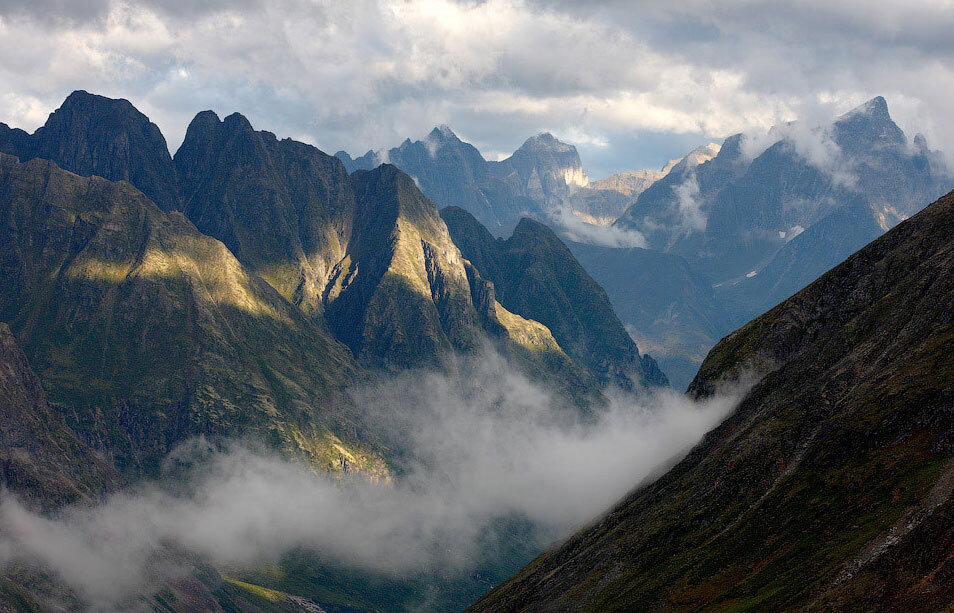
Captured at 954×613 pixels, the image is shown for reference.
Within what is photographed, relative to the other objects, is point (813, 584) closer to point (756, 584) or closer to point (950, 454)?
point (756, 584)

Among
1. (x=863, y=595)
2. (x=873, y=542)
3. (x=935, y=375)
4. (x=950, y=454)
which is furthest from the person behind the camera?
(x=935, y=375)

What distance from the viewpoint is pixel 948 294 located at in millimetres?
187375

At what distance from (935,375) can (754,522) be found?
4805cm

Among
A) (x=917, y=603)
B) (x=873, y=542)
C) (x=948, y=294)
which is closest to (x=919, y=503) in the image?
(x=873, y=542)

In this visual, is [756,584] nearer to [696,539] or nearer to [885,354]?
[696,539]

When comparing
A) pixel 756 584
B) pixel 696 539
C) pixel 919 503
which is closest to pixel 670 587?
pixel 696 539

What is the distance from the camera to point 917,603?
10319 centimetres

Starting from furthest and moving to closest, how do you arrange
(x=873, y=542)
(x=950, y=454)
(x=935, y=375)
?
(x=935, y=375)
(x=950, y=454)
(x=873, y=542)

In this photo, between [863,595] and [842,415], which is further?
[842,415]

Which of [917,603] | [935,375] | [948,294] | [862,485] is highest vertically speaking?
[948,294]

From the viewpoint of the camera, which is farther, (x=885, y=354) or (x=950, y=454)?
(x=885, y=354)

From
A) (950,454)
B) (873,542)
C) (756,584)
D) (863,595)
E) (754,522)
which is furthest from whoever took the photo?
(754,522)

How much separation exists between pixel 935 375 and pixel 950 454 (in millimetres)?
27850

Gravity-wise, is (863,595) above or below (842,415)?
below
